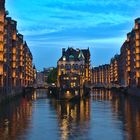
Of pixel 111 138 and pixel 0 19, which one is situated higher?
pixel 0 19

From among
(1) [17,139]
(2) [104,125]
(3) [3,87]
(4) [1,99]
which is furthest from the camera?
(3) [3,87]

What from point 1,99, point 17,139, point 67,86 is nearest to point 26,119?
point 17,139

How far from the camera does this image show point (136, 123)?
85.6 metres

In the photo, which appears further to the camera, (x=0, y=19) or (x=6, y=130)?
(x=0, y=19)

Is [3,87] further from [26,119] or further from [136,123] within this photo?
[136,123]

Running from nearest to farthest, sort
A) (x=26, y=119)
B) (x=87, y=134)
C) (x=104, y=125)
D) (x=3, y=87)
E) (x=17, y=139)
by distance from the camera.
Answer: (x=17, y=139), (x=87, y=134), (x=104, y=125), (x=26, y=119), (x=3, y=87)

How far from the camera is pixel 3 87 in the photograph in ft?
513

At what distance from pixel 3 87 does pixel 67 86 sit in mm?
39367

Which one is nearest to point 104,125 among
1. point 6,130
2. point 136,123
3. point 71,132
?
point 136,123

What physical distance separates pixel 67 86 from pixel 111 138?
124 meters

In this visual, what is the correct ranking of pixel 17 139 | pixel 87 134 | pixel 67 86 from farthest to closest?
pixel 67 86, pixel 87 134, pixel 17 139

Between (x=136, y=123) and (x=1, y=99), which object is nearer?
(x=136, y=123)

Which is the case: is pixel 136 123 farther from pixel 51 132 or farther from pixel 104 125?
pixel 51 132

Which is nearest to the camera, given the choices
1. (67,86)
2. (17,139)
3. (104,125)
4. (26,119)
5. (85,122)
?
(17,139)
